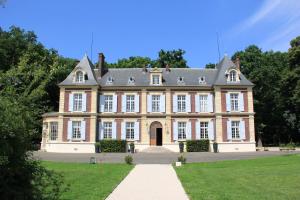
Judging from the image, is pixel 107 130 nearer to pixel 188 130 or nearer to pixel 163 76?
pixel 188 130

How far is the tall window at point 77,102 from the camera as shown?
33.8 m

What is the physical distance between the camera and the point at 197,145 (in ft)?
107

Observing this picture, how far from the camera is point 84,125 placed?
3334cm

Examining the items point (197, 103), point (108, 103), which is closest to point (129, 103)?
point (108, 103)

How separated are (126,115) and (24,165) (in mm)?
28636

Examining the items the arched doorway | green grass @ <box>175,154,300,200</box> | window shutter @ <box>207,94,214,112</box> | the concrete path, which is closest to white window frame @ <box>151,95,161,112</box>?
the arched doorway

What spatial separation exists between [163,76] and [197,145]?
857cm

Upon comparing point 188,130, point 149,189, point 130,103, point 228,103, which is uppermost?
point 130,103

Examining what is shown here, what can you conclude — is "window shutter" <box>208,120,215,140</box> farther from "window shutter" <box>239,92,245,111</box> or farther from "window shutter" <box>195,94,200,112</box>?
"window shutter" <box>239,92,245,111</box>

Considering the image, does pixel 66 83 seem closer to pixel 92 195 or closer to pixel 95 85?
pixel 95 85

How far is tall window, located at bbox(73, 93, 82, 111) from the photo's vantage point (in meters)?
33.8

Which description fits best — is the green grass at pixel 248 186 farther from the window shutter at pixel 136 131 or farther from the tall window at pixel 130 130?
the tall window at pixel 130 130

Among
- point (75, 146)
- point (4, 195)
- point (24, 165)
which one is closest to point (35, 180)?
point (24, 165)

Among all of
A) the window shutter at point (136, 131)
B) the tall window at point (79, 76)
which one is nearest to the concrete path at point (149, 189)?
the window shutter at point (136, 131)
